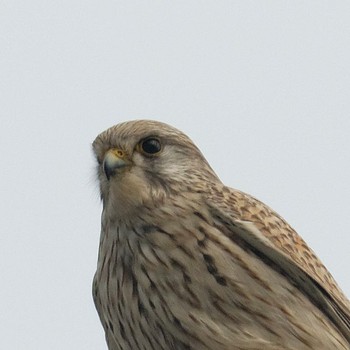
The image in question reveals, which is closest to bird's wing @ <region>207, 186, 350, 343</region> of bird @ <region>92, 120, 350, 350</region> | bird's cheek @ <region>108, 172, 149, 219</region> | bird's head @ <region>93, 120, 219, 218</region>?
bird @ <region>92, 120, 350, 350</region>

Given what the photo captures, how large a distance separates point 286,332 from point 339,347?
41 cm

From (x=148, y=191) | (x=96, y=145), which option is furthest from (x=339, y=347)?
(x=96, y=145)

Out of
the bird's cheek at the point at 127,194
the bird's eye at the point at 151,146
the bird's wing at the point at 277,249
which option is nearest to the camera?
the bird's wing at the point at 277,249

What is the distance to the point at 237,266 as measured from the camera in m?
5.82

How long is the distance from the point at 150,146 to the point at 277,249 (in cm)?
124

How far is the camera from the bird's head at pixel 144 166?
20.0 feet

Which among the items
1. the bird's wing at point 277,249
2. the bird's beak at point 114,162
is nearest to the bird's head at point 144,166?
the bird's beak at point 114,162

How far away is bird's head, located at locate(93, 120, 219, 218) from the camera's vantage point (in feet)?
20.0

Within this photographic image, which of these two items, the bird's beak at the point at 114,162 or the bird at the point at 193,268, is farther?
the bird's beak at the point at 114,162

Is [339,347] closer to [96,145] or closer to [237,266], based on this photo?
[237,266]

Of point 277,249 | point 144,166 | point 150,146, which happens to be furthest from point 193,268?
point 150,146

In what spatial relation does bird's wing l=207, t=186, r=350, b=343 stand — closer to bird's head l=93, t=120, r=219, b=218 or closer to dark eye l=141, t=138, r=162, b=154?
bird's head l=93, t=120, r=219, b=218

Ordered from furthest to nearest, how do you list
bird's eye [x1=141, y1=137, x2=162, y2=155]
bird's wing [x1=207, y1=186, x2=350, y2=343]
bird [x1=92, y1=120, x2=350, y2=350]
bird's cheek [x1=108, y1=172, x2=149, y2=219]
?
bird's eye [x1=141, y1=137, x2=162, y2=155], bird's cheek [x1=108, y1=172, x2=149, y2=219], bird's wing [x1=207, y1=186, x2=350, y2=343], bird [x1=92, y1=120, x2=350, y2=350]

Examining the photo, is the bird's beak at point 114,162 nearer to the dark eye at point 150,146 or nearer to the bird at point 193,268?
the bird at point 193,268
